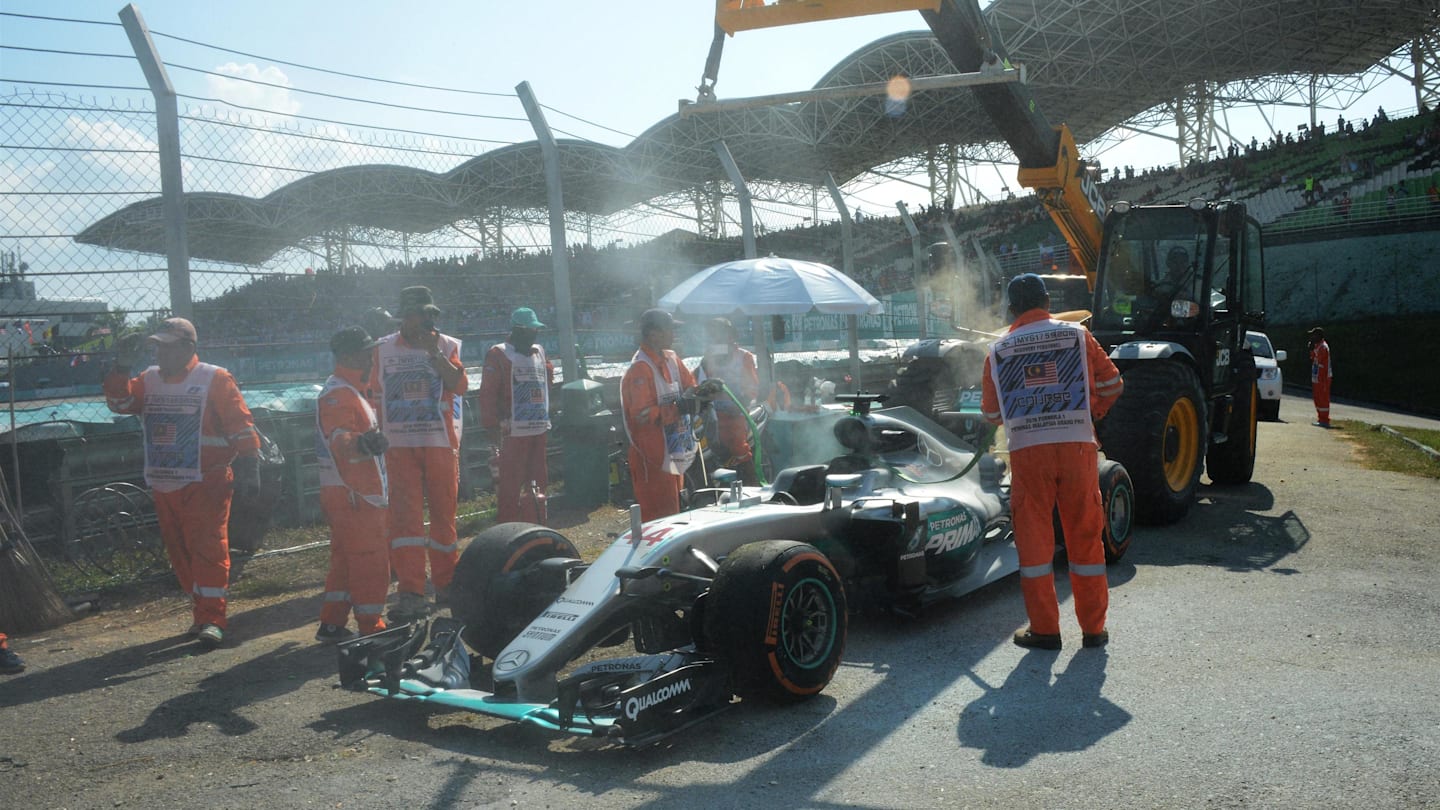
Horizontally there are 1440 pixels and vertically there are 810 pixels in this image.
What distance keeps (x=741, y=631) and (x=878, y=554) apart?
134 centimetres

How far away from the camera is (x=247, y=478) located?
7.81m

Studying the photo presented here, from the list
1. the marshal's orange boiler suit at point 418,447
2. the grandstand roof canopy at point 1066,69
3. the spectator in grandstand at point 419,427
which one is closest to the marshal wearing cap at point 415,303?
the spectator in grandstand at point 419,427

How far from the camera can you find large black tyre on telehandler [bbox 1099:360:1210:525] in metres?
7.65

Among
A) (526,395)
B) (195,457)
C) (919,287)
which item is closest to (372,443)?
(195,457)

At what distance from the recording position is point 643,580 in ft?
14.0

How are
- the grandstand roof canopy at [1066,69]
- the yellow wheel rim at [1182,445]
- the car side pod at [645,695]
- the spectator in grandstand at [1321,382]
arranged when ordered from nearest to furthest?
the car side pod at [645,695] < the yellow wheel rim at [1182,445] < the spectator in grandstand at [1321,382] < the grandstand roof canopy at [1066,69]

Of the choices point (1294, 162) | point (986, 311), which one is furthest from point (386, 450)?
point (1294, 162)

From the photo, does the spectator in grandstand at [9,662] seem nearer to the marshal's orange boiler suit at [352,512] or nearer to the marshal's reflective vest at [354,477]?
the marshal's orange boiler suit at [352,512]

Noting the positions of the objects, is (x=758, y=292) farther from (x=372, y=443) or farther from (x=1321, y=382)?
(x=1321, y=382)

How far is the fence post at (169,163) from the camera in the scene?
7.22 metres

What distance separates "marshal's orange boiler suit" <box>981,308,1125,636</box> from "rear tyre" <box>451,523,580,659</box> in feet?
7.44

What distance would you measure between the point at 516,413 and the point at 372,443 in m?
1.95

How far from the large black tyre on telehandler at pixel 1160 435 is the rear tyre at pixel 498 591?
15.2 ft

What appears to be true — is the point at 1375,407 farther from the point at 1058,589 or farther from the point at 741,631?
the point at 741,631
